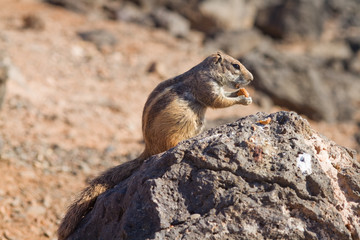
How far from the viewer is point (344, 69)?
19.0 m

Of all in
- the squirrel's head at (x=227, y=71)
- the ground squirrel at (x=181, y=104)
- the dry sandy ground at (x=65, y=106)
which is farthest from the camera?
the dry sandy ground at (x=65, y=106)

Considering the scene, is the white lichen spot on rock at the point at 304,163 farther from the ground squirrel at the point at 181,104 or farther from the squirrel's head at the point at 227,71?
the squirrel's head at the point at 227,71

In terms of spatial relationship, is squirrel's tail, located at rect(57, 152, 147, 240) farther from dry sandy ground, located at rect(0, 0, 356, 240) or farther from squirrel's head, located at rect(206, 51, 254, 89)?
dry sandy ground, located at rect(0, 0, 356, 240)

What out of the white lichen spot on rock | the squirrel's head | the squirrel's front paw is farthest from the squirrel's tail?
the white lichen spot on rock

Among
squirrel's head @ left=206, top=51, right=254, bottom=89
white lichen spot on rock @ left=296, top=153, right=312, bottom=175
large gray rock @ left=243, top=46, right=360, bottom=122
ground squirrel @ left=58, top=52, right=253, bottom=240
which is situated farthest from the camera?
large gray rock @ left=243, top=46, right=360, bottom=122

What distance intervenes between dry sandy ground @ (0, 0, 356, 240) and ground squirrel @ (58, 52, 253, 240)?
1827 millimetres

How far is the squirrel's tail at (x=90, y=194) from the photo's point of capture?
4.06 metres

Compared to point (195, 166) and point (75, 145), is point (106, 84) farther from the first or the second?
point (195, 166)

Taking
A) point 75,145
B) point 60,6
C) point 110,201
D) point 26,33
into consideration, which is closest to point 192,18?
point 60,6

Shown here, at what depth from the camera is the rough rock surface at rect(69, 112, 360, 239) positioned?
3207 mm

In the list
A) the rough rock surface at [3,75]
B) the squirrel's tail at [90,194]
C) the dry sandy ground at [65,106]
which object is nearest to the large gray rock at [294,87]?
the dry sandy ground at [65,106]

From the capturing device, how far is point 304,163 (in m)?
3.39

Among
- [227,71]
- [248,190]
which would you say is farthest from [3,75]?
[248,190]

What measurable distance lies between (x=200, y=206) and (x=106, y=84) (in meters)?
9.90
